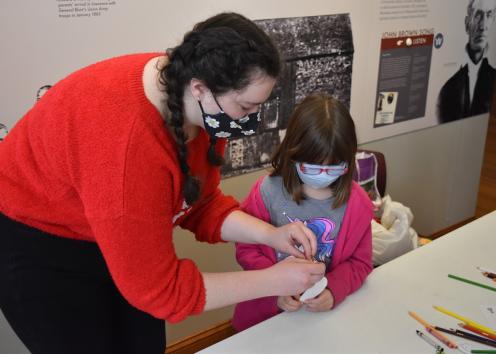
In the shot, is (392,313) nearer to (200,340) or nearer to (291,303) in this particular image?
(291,303)

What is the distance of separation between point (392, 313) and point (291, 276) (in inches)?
12.3

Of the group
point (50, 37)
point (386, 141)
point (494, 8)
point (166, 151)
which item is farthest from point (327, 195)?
point (494, 8)

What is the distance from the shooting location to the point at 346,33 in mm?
2004

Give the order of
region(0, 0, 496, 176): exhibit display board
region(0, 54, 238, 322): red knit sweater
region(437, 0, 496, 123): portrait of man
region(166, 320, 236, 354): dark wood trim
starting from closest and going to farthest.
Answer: region(0, 54, 238, 322): red knit sweater → region(0, 0, 496, 176): exhibit display board → region(166, 320, 236, 354): dark wood trim → region(437, 0, 496, 123): portrait of man

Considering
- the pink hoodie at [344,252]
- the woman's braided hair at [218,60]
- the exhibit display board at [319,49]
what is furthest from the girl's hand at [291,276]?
the exhibit display board at [319,49]

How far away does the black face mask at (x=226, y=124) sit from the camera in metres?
0.84

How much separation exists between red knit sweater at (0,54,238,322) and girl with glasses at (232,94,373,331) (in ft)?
1.30

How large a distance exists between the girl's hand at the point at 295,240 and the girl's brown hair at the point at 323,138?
20 centimetres

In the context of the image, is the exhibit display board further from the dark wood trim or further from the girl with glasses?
the dark wood trim

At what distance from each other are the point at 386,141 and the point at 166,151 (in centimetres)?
183

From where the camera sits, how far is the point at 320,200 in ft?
4.20

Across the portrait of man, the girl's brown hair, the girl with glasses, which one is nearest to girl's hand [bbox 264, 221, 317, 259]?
the girl with glasses

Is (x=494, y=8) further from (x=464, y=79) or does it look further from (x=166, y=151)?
(x=166, y=151)

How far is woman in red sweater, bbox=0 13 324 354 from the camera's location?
2.46ft
